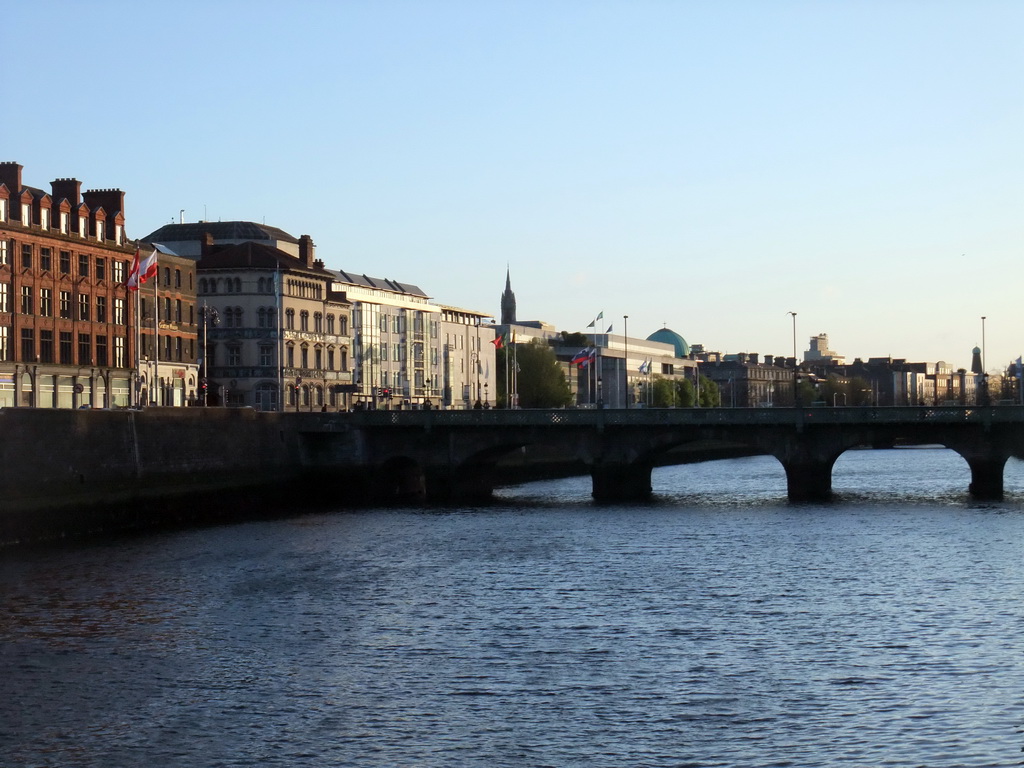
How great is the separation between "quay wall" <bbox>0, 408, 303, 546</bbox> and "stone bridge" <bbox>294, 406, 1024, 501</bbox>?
14.3 feet

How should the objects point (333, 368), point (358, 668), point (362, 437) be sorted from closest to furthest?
point (358, 668), point (362, 437), point (333, 368)

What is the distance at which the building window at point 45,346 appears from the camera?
99.4m

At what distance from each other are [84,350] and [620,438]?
119ft

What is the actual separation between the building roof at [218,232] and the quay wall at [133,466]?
4747cm

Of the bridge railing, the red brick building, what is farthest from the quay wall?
the red brick building

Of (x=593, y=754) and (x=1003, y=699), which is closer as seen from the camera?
(x=593, y=754)

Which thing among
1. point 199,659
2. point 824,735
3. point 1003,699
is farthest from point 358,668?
point 1003,699

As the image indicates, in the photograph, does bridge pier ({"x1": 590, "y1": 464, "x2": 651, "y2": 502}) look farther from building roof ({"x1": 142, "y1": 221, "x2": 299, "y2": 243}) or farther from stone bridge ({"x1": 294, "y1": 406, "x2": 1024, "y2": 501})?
building roof ({"x1": 142, "y1": 221, "x2": 299, "y2": 243})

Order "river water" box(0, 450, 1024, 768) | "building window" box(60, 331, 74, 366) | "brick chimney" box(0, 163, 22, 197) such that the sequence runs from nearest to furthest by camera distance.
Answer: "river water" box(0, 450, 1024, 768) → "brick chimney" box(0, 163, 22, 197) → "building window" box(60, 331, 74, 366)

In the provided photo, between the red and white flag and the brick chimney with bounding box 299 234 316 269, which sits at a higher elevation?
the brick chimney with bounding box 299 234 316 269

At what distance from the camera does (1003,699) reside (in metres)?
35.5

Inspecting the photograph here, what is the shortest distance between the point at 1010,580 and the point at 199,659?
2897cm

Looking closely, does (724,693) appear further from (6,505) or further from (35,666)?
(6,505)

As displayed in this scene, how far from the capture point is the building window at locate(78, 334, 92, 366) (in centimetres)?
10425
